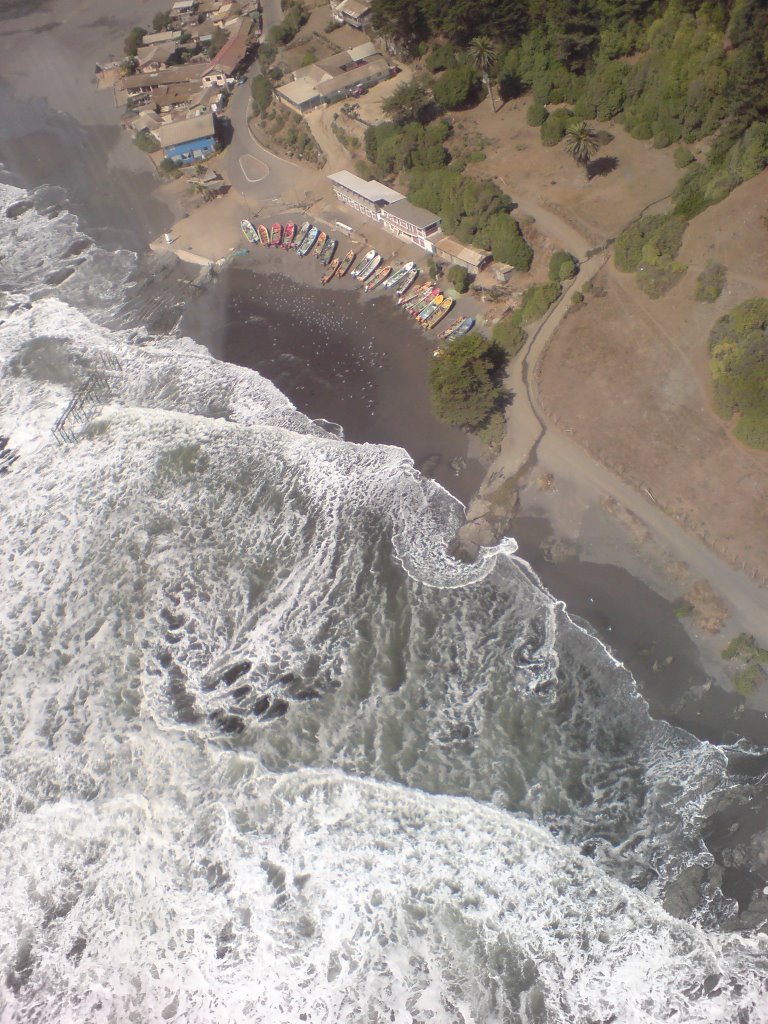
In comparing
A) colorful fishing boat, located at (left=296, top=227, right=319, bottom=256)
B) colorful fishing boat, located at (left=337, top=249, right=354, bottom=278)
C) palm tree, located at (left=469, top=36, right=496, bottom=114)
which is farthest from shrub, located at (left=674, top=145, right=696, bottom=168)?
colorful fishing boat, located at (left=296, top=227, right=319, bottom=256)

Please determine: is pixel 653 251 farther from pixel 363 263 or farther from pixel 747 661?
pixel 747 661

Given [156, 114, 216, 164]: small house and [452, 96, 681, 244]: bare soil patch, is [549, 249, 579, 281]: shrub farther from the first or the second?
[156, 114, 216, 164]: small house

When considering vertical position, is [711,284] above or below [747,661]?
above

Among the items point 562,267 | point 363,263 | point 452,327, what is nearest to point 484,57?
point 363,263

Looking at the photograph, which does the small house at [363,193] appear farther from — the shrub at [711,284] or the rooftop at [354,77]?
the shrub at [711,284]

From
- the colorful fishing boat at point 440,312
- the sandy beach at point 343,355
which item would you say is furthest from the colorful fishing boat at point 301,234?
the colorful fishing boat at point 440,312

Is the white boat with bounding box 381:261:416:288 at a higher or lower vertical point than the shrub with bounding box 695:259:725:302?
lower
